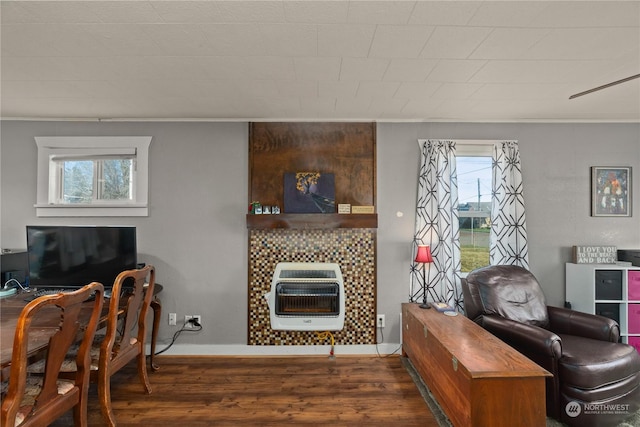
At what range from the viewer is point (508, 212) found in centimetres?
325

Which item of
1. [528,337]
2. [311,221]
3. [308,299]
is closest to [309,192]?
[311,221]

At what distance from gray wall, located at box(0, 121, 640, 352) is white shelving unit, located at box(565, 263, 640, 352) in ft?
1.04

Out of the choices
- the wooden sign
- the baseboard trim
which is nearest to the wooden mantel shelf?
the baseboard trim

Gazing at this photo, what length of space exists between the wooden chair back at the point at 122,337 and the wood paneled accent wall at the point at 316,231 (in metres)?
1.00

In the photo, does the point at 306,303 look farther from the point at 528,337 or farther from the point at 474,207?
the point at 474,207

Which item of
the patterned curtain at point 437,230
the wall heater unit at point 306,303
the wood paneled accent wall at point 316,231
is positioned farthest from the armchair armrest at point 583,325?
the wall heater unit at point 306,303

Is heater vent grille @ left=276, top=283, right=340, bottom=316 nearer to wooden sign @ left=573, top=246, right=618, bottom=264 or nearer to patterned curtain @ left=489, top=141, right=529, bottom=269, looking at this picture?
patterned curtain @ left=489, top=141, right=529, bottom=269

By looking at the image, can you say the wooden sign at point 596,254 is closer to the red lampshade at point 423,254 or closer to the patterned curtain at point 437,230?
the patterned curtain at point 437,230

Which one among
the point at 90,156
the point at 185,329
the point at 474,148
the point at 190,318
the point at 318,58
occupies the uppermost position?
the point at 318,58

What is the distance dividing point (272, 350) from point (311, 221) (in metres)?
1.36

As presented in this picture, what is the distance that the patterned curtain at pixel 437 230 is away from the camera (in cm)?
323

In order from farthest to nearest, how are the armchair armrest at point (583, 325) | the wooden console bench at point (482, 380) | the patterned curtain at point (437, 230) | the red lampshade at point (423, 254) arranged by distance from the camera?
the patterned curtain at point (437, 230), the red lampshade at point (423, 254), the armchair armrest at point (583, 325), the wooden console bench at point (482, 380)

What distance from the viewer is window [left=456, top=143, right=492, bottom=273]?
343 cm

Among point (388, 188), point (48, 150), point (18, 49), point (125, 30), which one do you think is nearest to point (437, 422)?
point (388, 188)
